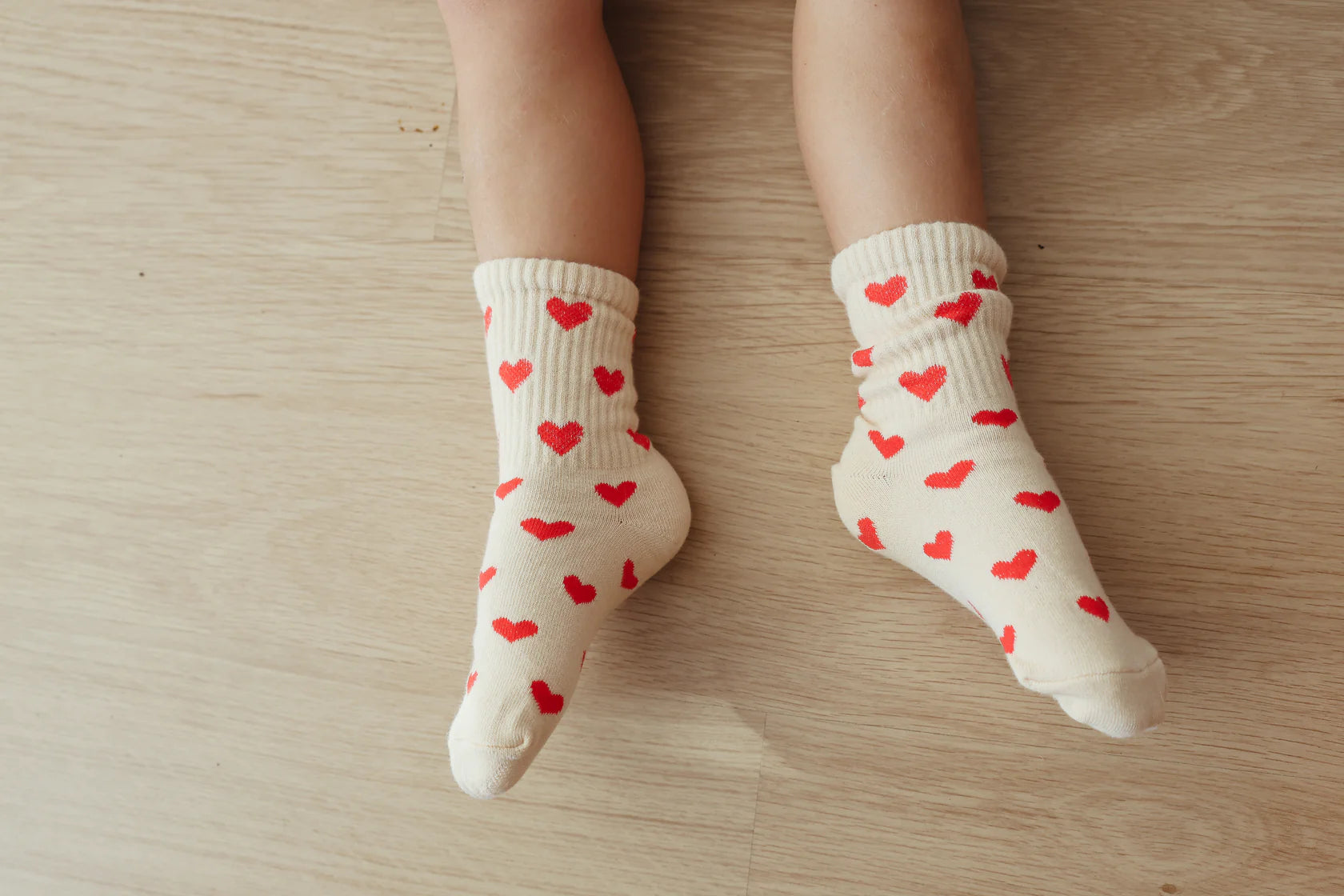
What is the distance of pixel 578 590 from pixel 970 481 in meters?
0.25

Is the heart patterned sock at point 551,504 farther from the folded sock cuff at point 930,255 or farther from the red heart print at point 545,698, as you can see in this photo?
the folded sock cuff at point 930,255

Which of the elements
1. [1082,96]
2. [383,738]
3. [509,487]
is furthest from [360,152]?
[1082,96]

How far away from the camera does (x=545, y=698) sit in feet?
1.77

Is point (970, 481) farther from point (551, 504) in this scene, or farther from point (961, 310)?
point (551, 504)

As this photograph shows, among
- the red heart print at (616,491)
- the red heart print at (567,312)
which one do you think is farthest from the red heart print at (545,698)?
the red heart print at (567,312)

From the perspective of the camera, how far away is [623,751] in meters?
0.62

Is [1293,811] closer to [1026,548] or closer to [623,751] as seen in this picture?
[1026,548]

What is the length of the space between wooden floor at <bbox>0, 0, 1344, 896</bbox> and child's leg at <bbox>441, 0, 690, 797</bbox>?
0.21ft

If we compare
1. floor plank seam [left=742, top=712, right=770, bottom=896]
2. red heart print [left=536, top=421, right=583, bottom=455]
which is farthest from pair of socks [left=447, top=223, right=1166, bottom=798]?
floor plank seam [left=742, top=712, right=770, bottom=896]

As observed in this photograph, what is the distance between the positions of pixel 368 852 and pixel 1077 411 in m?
0.57

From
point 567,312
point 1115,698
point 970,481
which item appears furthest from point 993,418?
point 567,312

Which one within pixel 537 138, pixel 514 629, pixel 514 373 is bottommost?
pixel 514 629

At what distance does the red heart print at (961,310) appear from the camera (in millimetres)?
545

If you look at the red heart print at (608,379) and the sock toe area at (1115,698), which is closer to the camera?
the sock toe area at (1115,698)
